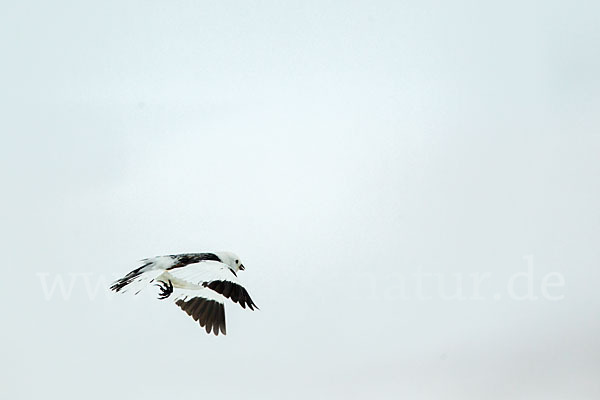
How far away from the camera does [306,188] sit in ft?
4.90

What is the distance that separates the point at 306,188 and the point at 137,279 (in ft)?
1.18

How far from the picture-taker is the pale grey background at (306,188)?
1.43 metres

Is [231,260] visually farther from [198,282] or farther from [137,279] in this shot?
[137,279]

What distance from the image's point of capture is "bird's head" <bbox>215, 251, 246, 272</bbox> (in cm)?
144

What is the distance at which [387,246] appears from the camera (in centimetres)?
150

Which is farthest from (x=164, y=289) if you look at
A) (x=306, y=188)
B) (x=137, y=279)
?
(x=306, y=188)

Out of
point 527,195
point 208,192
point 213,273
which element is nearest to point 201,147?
point 208,192

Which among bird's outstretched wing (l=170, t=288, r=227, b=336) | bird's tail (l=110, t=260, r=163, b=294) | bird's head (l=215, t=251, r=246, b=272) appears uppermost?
bird's head (l=215, t=251, r=246, b=272)

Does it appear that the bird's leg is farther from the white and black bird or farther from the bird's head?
the bird's head

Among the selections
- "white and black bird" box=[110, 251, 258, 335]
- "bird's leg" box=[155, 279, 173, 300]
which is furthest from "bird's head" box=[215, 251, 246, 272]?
"bird's leg" box=[155, 279, 173, 300]

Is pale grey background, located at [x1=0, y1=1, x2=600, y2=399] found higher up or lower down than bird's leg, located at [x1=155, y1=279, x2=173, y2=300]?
higher up

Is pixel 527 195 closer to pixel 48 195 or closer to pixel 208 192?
pixel 208 192

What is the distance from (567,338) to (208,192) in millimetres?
742

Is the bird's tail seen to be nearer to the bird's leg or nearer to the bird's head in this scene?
the bird's leg
